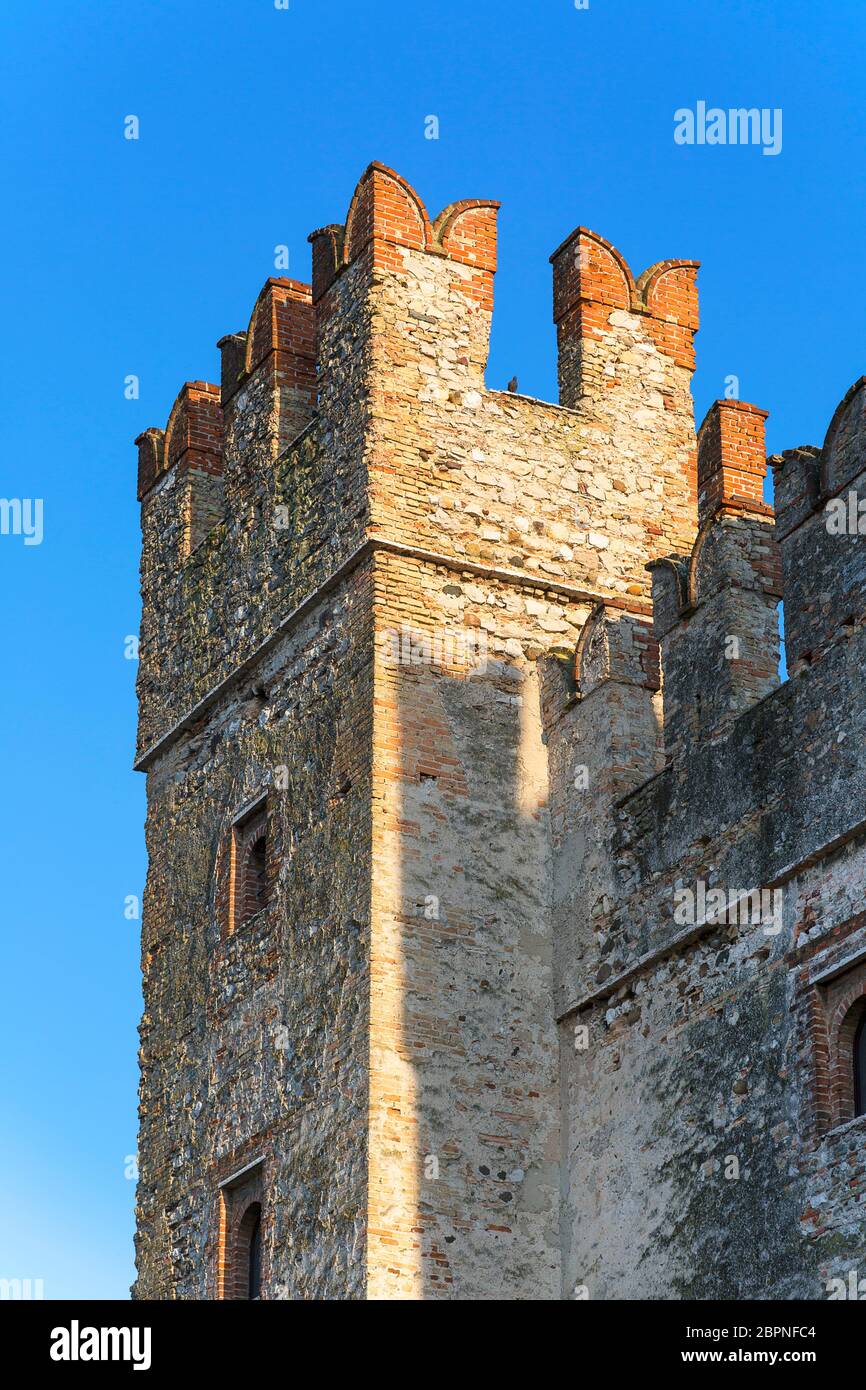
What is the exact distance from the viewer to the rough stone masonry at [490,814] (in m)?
12.2

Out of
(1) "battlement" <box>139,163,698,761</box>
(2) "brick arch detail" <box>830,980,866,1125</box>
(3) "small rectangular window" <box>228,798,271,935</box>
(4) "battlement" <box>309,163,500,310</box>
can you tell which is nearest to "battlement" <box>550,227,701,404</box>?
(1) "battlement" <box>139,163,698,761</box>

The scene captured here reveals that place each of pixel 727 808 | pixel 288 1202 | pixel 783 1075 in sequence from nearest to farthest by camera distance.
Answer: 1. pixel 783 1075
2. pixel 727 808
3. pixel 288 1202

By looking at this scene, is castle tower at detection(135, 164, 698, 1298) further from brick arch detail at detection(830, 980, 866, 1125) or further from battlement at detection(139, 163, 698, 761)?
brick arch detail at detection(830, 980, 866, 1125)

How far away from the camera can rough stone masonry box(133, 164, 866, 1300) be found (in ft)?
39.9

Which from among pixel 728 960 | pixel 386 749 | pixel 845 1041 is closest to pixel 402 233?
pixel 386 749

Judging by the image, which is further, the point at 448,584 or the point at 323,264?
the point at 323,264

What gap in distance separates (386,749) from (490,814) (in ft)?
2.27

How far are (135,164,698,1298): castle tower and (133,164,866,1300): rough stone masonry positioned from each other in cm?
3

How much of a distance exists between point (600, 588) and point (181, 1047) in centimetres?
370

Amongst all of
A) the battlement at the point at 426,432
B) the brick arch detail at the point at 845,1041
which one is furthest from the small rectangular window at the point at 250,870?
the brick arch detail at the point at 845,1041

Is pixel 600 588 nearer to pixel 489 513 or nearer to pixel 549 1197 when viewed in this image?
pixel 489 513

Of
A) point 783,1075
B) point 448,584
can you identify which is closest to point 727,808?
point 783,1075

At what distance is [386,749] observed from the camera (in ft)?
46.0

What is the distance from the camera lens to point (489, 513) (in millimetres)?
14969
